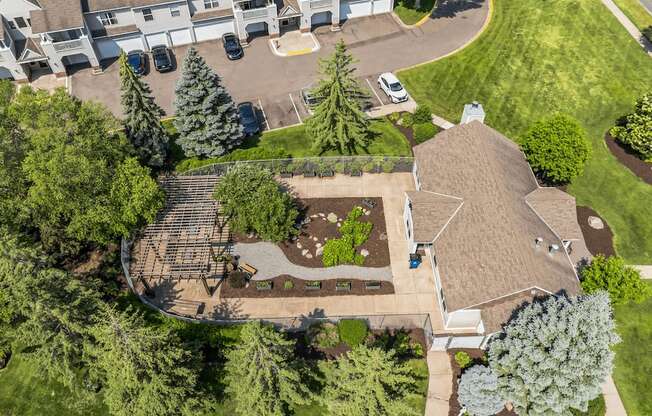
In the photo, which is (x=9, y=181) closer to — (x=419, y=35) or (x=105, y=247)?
(x=105, y=247)

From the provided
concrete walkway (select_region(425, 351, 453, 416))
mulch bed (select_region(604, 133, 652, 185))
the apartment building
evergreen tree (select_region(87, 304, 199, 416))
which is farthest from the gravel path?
the apartment building

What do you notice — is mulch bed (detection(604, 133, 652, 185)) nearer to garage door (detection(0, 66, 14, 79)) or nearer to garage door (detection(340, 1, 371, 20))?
garage door (detection(340, 1, 371, 20))

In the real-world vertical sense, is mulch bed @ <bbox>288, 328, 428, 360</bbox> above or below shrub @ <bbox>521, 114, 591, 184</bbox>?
below

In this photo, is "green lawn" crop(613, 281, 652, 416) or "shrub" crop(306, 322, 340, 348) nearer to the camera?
"green lawn" crop(613, 281, 652, 416)

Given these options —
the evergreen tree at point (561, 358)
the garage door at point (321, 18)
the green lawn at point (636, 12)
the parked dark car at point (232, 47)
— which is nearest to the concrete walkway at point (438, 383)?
the evergreen tree at point (561, 358)

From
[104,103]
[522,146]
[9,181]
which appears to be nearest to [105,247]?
[9,181]

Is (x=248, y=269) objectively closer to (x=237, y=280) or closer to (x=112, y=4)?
(x=237, y=280)
